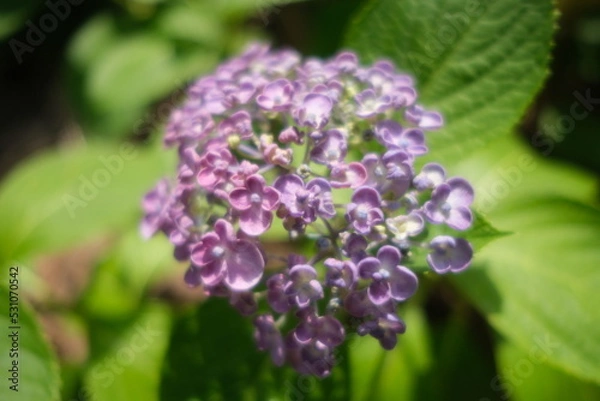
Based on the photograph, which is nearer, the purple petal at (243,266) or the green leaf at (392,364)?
the purple petal at (243,266)

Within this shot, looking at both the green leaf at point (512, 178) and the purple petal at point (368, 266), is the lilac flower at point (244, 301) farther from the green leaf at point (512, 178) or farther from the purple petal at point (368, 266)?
the green leaf at point (512, 178)

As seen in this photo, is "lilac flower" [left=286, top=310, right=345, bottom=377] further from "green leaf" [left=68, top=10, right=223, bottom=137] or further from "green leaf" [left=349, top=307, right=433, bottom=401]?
"green leaf" [left=68, top=10, right=223, bottom=137]

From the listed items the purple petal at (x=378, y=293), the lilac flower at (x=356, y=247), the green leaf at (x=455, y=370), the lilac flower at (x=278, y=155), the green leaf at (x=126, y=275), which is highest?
the lilac flower at (x=278, y=155)

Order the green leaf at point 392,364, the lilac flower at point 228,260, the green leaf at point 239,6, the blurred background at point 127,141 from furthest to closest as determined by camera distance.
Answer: the green leaf at point 239,6
the blurred background at point 127,141
the green leaf at point 392,364
the lilac flower at point 228,260

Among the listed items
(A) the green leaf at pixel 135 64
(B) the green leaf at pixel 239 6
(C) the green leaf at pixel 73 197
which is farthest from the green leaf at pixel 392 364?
(A) the green leaf at pixel 135 64

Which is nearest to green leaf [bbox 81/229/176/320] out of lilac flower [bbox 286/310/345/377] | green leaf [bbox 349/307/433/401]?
green leaf [bbox 349/307/433/401]

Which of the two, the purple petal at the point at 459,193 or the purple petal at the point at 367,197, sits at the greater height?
the purple petal at the point at 367,197

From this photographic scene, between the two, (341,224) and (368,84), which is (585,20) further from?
(341,224)
